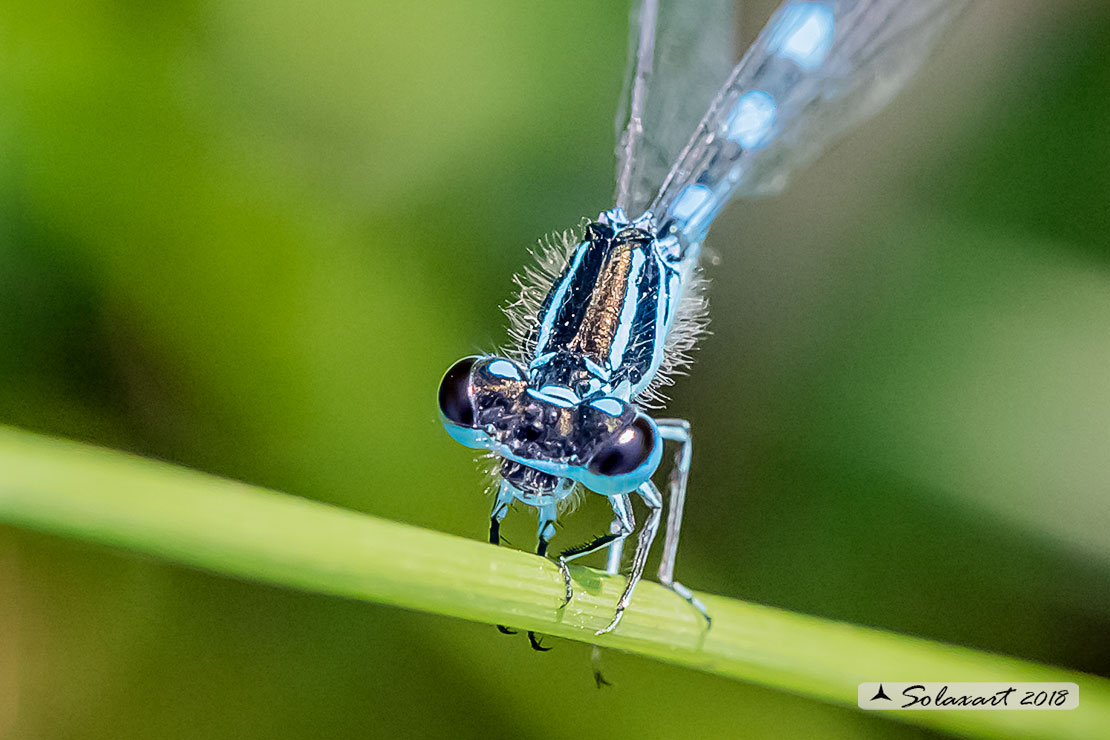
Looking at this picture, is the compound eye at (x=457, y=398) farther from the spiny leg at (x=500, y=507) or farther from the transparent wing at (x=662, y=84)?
the transparent wing at (x=662, y=84)

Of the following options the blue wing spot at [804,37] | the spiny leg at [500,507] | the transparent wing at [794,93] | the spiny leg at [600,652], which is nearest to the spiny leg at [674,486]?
the spiny leg at [600,652]

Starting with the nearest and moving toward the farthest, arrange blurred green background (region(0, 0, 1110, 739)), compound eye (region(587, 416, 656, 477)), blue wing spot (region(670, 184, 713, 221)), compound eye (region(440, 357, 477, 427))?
compound eye (region(587, 416, 656, 477)) < compound eye (region(440, 357, 477, 427)) < blurred green background (region(0, 0, 1110, 739)) < blue wing spot (region(670, 184, 713, 221))

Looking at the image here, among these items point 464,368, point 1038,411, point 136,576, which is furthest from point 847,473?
point 136,576

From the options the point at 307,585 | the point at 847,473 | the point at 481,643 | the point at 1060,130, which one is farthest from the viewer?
the point at 1060,130

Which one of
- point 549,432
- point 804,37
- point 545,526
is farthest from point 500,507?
point 804,37

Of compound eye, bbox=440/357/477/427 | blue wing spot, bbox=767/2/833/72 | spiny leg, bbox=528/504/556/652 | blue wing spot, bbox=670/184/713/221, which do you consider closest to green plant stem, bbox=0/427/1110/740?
spiny leg, bbox=528/504/556/652

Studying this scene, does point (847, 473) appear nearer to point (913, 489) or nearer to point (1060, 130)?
point (913, 489)

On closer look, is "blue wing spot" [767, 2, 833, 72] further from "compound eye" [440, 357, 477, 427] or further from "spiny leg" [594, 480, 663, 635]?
"compound eye" [440, 357, 477, 427]
